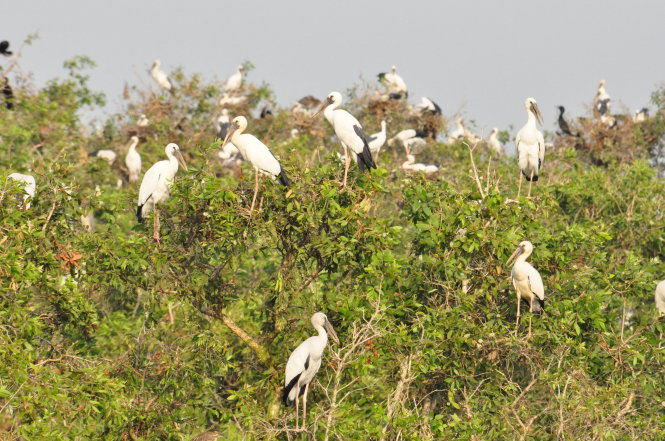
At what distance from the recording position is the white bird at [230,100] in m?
19.3

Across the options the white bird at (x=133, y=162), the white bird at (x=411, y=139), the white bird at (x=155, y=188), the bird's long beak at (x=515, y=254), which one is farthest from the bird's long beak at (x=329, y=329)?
the white bird at (x=133, y=162)

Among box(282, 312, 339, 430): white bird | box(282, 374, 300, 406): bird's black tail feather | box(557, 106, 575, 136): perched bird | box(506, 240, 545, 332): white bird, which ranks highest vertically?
box(506, 240, 545, 332): white bird

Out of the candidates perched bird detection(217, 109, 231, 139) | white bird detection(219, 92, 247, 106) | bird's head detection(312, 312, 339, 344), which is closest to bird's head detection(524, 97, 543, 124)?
bird's head detection(312, 312, 339, 344)

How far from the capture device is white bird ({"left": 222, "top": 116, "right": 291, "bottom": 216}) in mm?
8102

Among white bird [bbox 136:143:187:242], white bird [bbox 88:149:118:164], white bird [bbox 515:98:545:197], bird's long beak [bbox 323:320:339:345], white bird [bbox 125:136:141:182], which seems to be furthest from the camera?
white bird [bbox 88:149:118:164]

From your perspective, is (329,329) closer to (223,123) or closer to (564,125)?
(223,123)

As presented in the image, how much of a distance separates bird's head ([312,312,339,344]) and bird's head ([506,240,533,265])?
1622 mm

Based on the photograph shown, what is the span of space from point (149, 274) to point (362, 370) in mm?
2223

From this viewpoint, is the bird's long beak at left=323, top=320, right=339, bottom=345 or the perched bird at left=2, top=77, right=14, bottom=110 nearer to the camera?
the bird's long beak at left=323, top=320, right=339, bottom=345

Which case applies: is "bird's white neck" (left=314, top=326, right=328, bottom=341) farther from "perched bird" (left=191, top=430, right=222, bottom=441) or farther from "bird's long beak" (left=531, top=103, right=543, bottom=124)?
"bird's long beak" (left=531, top=103, right=543, bottom=124)

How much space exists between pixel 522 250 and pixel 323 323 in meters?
1.84

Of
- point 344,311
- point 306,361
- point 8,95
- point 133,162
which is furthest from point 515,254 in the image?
point 133,162

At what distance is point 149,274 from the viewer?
835cm

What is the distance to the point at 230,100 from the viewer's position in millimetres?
19844
